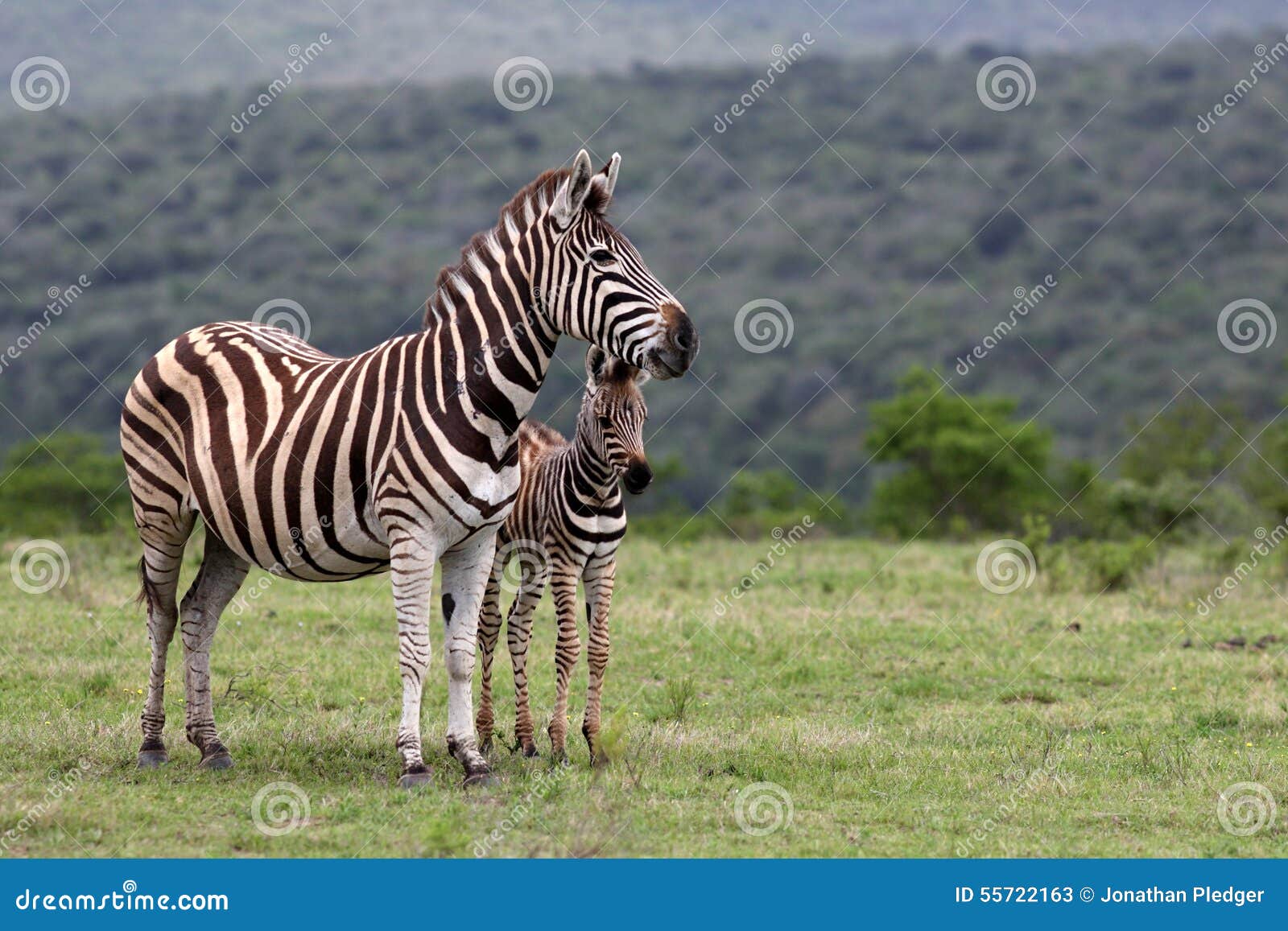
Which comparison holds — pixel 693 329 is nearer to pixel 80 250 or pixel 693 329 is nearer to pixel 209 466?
pixel 209 466

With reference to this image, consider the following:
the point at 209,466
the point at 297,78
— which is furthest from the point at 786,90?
the point at 209,466

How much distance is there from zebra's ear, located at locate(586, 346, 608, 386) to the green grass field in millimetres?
2086

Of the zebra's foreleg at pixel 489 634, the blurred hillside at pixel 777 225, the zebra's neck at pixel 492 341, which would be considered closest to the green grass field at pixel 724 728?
the zebra's foreleg at pixel 489 634

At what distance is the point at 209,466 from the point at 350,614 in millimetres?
4881

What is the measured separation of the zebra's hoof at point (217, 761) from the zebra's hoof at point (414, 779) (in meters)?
1.23

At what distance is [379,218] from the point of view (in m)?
63.6

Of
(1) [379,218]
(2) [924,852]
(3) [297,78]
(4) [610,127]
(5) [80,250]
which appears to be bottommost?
(2) [924,852]

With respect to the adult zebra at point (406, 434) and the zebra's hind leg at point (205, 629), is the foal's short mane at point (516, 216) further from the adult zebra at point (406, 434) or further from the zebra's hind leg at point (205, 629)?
the zebra's hind leg at point (205, 629)

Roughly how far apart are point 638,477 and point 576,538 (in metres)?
0.66

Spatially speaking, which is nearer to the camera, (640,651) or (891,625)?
(640,651)

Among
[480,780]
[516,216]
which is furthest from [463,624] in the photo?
[516,216]

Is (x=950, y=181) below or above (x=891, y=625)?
above

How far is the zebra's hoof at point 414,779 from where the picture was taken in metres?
7.45

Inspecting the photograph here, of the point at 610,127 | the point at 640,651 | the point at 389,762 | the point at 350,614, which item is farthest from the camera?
the point at 610,127
